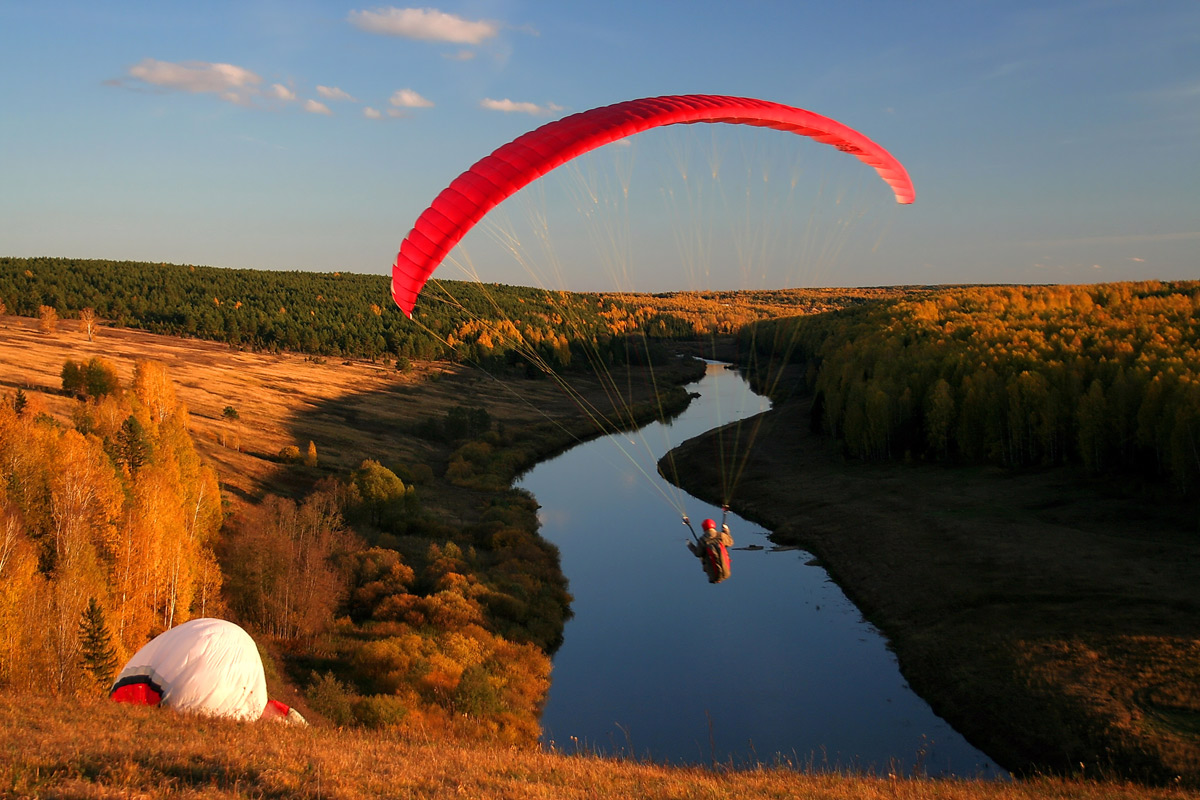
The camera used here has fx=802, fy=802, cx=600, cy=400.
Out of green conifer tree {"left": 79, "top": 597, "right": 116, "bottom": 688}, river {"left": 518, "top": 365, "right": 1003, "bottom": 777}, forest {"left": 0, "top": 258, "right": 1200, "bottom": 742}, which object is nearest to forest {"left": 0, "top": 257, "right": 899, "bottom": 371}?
forest {"left": 0, "top": 258, "right": 1200, "bottom": 742}

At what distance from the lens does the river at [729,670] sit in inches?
690

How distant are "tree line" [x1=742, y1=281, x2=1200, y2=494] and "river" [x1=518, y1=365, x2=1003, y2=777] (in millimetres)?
13286

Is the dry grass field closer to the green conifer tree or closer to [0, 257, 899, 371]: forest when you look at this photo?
[0, 257, 899, 371]: forest

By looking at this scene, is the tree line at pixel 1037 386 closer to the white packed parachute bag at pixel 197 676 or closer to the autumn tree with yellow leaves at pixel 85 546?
the autumn tree with yellow leaves at pixel 85 546

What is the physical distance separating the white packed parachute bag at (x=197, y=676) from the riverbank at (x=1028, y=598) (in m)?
15.0

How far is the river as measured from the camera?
17531mm

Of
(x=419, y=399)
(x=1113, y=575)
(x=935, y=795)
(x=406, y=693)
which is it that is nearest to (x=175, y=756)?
(x=935, y=795)

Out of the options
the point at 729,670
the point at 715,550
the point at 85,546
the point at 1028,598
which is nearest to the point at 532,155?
the point at 715,550

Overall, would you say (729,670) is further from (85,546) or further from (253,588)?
(85,546)

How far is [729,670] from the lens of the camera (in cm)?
2119

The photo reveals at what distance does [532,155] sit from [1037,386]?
33364 millimetres

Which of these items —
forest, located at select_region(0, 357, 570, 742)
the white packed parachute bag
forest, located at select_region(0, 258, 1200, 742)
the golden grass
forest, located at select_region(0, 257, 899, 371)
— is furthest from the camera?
forest, located at select_region(0, 257, 899, 371)

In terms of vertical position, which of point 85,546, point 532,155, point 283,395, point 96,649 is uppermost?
point 532,155

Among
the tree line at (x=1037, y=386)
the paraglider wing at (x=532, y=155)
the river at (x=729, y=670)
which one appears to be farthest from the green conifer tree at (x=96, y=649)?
the tree line at (x=1037, y=386)
